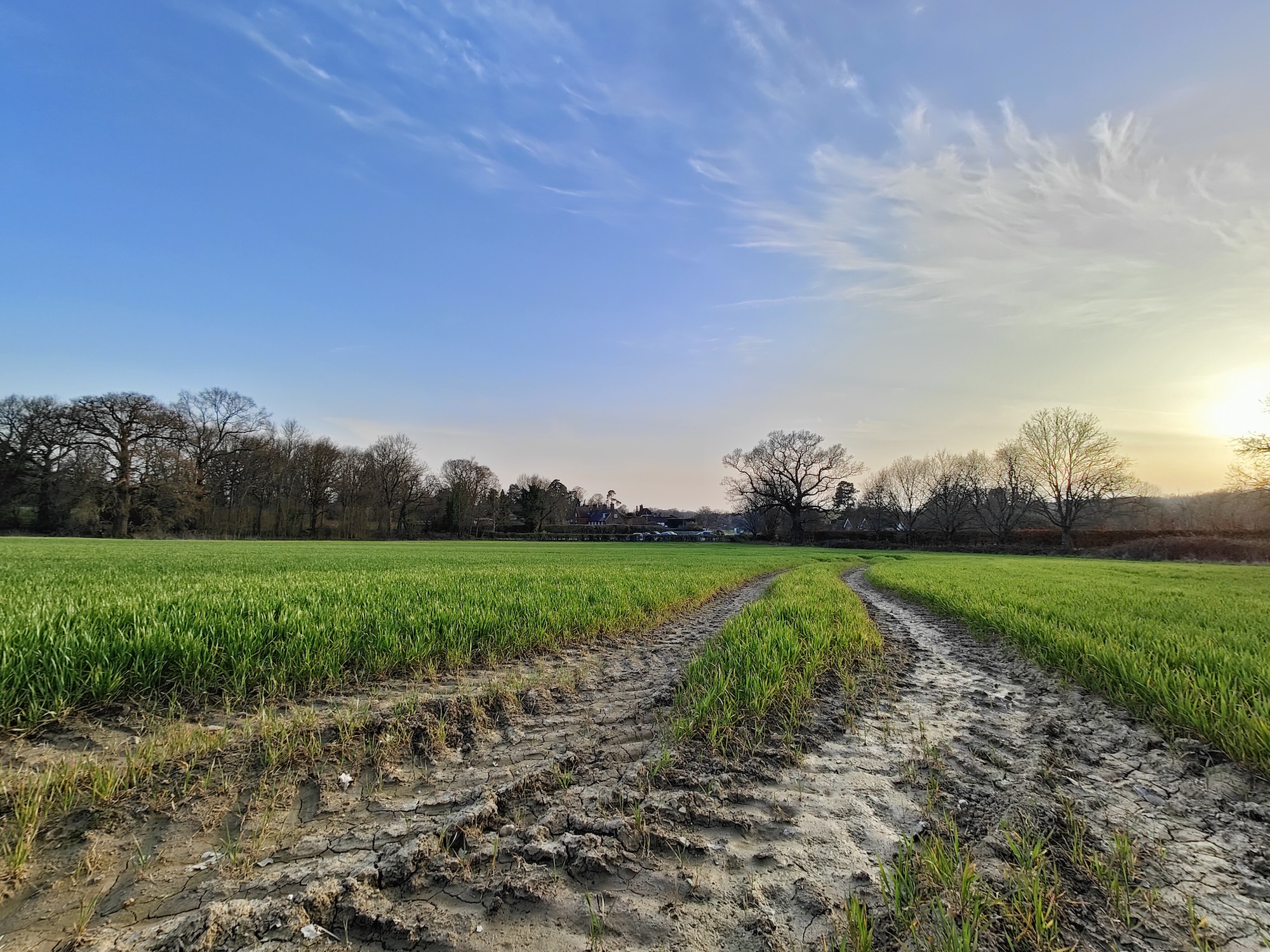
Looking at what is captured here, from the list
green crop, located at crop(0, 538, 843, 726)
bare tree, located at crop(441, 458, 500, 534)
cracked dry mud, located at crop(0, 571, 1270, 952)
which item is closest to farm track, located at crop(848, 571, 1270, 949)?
cracked dry mud, located at crop(0, 571, 1270, 952)

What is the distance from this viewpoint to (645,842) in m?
2.47

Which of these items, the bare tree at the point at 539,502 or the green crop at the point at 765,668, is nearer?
the green crop at the point at 765,668

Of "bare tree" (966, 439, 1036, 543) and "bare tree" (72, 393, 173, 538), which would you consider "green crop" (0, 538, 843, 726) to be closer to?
"bare tree" (72, 393, 173, 538)

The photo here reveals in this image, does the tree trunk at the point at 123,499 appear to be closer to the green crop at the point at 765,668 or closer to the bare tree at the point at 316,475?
the bare tree at the point at 316,475

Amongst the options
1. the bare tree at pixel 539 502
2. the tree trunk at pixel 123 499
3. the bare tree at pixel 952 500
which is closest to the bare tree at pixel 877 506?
the bare tree at pixel 952 500

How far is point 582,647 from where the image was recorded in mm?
7051

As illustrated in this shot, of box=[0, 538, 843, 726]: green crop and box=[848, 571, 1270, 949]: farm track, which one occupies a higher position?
box=[0, 538, 843, 726]: green crop

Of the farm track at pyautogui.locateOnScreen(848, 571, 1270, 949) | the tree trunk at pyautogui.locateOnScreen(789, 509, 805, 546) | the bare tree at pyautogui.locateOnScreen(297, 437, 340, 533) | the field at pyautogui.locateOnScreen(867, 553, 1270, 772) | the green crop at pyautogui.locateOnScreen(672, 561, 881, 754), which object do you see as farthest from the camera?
the tree trunk at pyautogui.locateOnScreen(789, 509, 805, 546)

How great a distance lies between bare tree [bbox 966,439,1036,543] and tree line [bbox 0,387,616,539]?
205 feet

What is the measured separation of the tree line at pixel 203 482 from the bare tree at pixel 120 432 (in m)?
0.08

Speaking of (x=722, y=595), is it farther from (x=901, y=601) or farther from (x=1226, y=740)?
(x=1226, y=740)

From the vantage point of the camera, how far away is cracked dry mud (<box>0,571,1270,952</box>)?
1.89 meters

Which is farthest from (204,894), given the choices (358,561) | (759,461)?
(759,461)

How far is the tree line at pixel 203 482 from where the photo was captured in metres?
47.2
